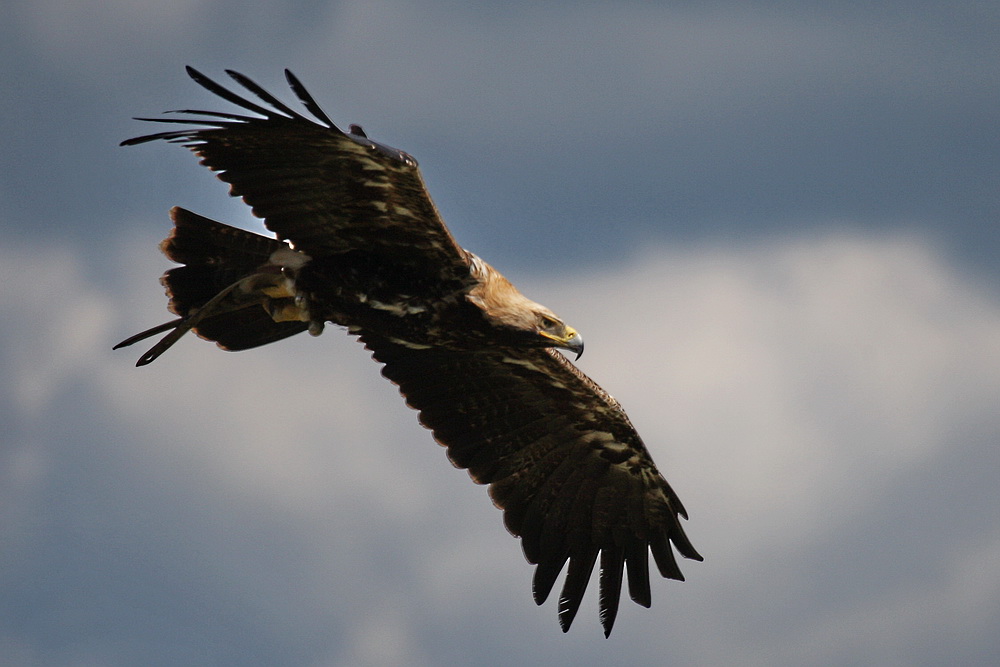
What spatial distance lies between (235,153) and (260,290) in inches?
63.0

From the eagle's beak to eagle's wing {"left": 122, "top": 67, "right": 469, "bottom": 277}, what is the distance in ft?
3.01

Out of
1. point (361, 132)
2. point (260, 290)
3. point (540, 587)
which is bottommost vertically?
point (540, 587)

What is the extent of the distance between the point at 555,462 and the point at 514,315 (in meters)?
2.20

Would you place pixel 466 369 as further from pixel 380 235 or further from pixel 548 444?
pixel 380 235

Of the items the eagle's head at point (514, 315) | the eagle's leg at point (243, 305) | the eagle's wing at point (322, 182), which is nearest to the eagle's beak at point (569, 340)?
the eagle's head at point (514, 315)

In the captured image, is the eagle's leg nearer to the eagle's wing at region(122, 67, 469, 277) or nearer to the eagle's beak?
the eagle's wing at region(122, 67, 469, 277)

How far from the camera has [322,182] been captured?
9992 mm

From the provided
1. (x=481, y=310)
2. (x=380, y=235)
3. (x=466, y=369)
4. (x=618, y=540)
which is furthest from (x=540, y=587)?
(x=380, y=235)

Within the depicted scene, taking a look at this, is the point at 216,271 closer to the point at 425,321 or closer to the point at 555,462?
the point at 425,321

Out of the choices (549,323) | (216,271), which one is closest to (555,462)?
(549,323)

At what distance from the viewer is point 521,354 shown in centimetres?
1192

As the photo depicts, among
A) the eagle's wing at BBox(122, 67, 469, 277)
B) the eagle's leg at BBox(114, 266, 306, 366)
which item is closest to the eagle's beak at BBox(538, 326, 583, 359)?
the eagle's wing at BBox(122, 67, 469, 277)

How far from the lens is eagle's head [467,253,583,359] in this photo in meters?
10.5

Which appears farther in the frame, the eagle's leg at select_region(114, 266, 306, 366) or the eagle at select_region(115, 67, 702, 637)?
the eagle's leg at select_region(114, 266, 306, 366)
